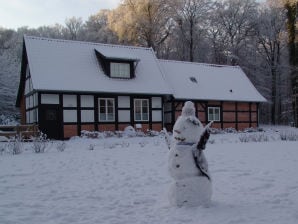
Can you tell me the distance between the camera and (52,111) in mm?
19953

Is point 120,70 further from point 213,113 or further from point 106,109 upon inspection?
point 213,113

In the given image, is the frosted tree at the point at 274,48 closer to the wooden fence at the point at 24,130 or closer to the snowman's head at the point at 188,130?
the wooden fence at the point at 24,130

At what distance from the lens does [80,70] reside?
70.5 ft

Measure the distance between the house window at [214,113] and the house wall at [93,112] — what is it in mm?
3884

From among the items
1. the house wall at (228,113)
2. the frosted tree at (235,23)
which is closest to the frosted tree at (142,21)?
the frosted tree at (235,23)

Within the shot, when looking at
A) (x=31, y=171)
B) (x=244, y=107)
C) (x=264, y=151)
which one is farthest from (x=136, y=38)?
(x=31, y=171)

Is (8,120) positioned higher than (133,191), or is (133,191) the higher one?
(8,120)

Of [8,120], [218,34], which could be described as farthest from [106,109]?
[218,34]

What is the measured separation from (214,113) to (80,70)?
973cm

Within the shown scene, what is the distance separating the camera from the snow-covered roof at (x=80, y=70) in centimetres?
2003

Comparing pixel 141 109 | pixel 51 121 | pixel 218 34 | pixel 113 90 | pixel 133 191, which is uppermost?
pixel 218 34

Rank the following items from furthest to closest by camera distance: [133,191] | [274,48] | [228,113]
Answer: [274,48]
[228,113]
[133,191]

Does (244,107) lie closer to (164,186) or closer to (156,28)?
(156,28)

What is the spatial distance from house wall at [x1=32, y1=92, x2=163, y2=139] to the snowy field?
10.2 m
